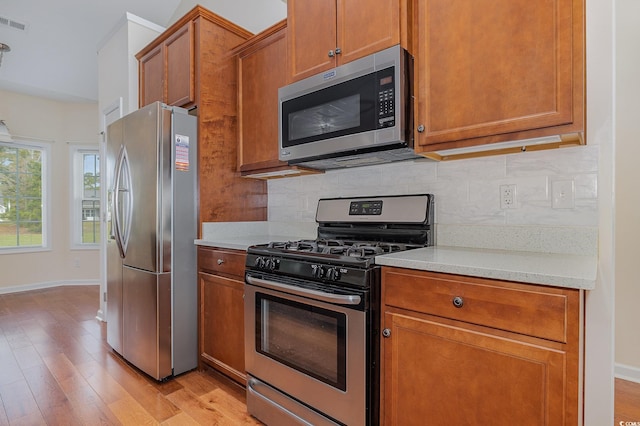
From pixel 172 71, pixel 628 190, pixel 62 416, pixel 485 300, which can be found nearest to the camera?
pixel 485 300

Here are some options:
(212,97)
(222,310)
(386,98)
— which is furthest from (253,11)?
(222,310)

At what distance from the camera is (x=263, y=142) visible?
2.38 m

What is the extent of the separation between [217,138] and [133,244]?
949 millimetres

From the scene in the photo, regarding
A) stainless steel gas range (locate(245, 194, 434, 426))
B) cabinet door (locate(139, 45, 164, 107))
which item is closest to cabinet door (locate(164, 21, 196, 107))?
cabinet door (locate(139, 45, 164, 107))

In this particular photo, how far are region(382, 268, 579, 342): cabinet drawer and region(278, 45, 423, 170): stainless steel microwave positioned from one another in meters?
0.66

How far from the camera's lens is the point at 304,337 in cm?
159

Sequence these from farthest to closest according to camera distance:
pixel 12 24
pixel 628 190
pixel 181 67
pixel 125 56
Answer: pixel 12 24
pixel 125 56
pixel 181 67
pixel 628 190

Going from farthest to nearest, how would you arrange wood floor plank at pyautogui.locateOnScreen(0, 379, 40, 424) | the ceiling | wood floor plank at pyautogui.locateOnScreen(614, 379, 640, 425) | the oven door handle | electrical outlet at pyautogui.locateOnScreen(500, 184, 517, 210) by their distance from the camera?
the ceiling → wood floor plank at pyautogui.locateOnScreen(0, 379, 40, 424) → wood floor plank at pyautogui.locateOnScreen(614, 379, 640, 425) → electrical outlet at pyautogui.locateOnScreen(500, 184, 517, 210) → the oven door handle

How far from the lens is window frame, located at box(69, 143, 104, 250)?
5230 millimetres

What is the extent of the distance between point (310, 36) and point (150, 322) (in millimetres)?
2040

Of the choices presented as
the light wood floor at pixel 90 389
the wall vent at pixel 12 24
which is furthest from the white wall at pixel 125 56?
the light wood floor at pixel 90 389

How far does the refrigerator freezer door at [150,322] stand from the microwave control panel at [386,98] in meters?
1.67

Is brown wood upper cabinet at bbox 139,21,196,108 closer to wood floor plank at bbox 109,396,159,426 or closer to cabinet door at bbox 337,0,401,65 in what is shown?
cabinet door at bbox 337,0,401,65

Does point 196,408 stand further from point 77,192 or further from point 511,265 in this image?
point 77,192
